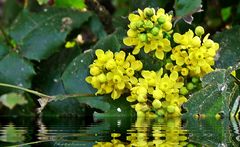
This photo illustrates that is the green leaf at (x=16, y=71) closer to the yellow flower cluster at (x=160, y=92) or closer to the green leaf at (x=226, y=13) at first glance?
the yellow flower cluster at (x=160, y=92)

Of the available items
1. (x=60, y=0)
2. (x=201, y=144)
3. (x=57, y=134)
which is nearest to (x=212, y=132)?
(x=201, y=144)

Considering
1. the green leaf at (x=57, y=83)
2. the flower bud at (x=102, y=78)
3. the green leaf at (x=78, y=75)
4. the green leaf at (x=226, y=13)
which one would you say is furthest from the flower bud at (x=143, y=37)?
the green leaf at (x=226, y=13)

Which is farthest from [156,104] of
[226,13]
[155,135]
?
[226,13]

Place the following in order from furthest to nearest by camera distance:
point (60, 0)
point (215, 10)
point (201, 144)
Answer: point (215, 10), point (60, 0), point (201, 144)

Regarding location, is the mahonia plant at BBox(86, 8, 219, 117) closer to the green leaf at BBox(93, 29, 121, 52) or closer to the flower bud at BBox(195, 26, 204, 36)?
the flower bud at BBox(195, 26, 204, 36)

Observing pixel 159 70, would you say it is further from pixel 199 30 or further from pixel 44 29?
pixel 44 29

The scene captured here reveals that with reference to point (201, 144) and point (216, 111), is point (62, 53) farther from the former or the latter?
point (201, 144)
